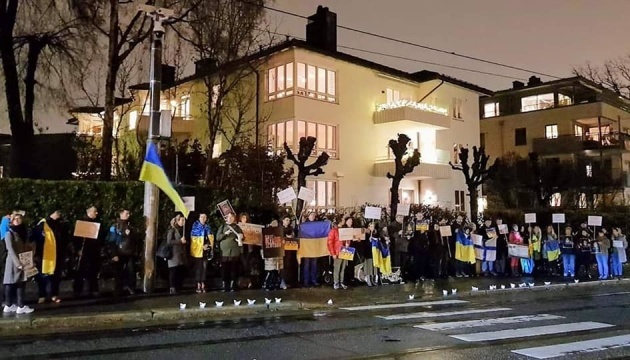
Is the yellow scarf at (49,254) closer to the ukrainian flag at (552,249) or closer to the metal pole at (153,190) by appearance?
the metal pole at (153,190)

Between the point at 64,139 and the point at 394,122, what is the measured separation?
21808 millimetres

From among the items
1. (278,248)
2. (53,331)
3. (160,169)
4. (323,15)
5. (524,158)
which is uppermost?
(323,15)

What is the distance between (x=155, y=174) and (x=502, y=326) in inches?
334

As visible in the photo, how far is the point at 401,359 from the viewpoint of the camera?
7793 mm

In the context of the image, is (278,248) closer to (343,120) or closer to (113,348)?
(113,348)

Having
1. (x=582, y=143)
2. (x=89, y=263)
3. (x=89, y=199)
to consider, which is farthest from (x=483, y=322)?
(x=582, y=143)

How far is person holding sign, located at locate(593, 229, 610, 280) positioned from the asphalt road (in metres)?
7.74

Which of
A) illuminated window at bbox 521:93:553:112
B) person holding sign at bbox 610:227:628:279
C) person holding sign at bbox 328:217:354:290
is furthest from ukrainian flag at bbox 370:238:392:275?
illuminated window at bbox 521:93:553:112

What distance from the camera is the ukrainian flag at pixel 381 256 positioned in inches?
648

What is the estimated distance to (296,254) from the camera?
15922 mm

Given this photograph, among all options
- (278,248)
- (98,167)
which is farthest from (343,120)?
(278,248)

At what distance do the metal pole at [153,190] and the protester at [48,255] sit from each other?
6.52ft

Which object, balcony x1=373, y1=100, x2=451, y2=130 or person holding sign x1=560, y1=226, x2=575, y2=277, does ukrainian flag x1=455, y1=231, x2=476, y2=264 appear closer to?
person holding sign x1=560, y1=226, x2=575, y2=277

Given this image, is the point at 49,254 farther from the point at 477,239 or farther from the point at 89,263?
the point at 477,239
